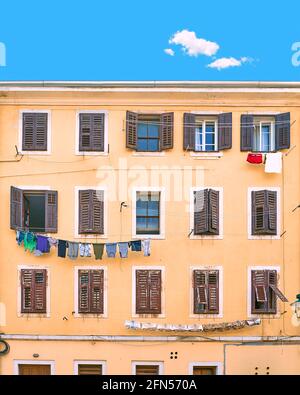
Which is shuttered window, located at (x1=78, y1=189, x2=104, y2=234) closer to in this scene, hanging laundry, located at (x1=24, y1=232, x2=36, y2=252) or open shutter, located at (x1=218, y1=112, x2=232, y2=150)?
hanging laundry, located at (x1=24, y1=232, x2=36, y2=252)

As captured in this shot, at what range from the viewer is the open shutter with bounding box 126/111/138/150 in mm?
25484

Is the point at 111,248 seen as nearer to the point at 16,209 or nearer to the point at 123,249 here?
the point at 123,249

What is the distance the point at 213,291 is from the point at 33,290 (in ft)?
23.5

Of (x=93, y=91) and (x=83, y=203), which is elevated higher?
(x=93, y=91)

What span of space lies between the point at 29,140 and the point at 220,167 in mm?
7873

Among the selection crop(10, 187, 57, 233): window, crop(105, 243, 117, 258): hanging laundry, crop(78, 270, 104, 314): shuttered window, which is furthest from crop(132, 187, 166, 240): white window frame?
crop(10, 187, 57, 233): window

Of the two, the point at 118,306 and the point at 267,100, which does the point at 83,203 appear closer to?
the point at 118,306

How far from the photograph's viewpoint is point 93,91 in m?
25.6

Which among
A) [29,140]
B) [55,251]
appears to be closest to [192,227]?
[55,251]

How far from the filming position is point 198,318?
81.7 feet

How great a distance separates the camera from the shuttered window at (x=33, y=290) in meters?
25.0

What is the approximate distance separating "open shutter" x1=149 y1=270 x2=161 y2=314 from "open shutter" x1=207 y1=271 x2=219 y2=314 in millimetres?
1990
